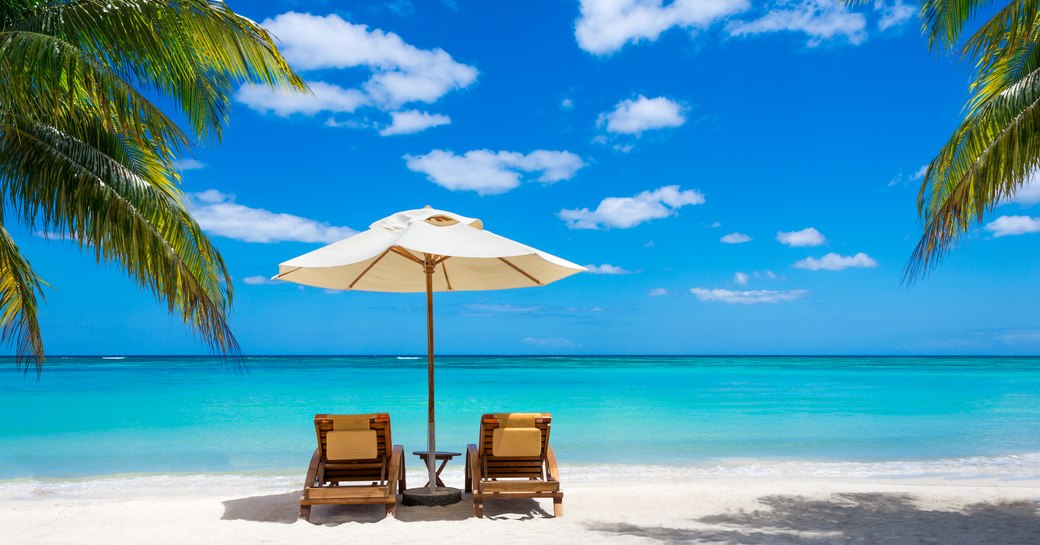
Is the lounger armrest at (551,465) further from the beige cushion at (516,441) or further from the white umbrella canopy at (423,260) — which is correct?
the white umbrella canopy at (423,260)

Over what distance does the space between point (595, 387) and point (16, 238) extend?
22.6 metres

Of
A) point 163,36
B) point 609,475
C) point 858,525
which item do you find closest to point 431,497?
point 858,525

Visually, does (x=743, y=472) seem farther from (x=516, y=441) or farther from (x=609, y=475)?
(x=516, y=441)

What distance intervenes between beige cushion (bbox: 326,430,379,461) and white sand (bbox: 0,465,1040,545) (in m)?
0.44

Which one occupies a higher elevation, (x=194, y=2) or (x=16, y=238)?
(x=194, y=2)

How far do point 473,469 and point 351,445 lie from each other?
88 centimetres

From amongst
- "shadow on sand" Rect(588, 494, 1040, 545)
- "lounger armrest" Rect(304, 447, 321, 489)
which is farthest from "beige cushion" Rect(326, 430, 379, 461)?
"shadow on sand" Rect(588, 494, 1040, 545)

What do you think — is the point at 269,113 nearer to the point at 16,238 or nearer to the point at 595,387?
the point at 595,387

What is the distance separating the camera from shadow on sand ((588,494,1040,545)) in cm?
453

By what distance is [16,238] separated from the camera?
591cm

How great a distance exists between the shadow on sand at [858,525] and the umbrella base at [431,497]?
110 centimetres

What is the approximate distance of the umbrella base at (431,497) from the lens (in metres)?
5.51

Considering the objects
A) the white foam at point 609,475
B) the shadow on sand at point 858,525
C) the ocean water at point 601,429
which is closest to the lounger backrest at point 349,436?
the shadow on sand at point 858,525

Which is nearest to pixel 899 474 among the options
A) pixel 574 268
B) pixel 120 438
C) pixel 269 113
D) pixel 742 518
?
pixel 742 518
